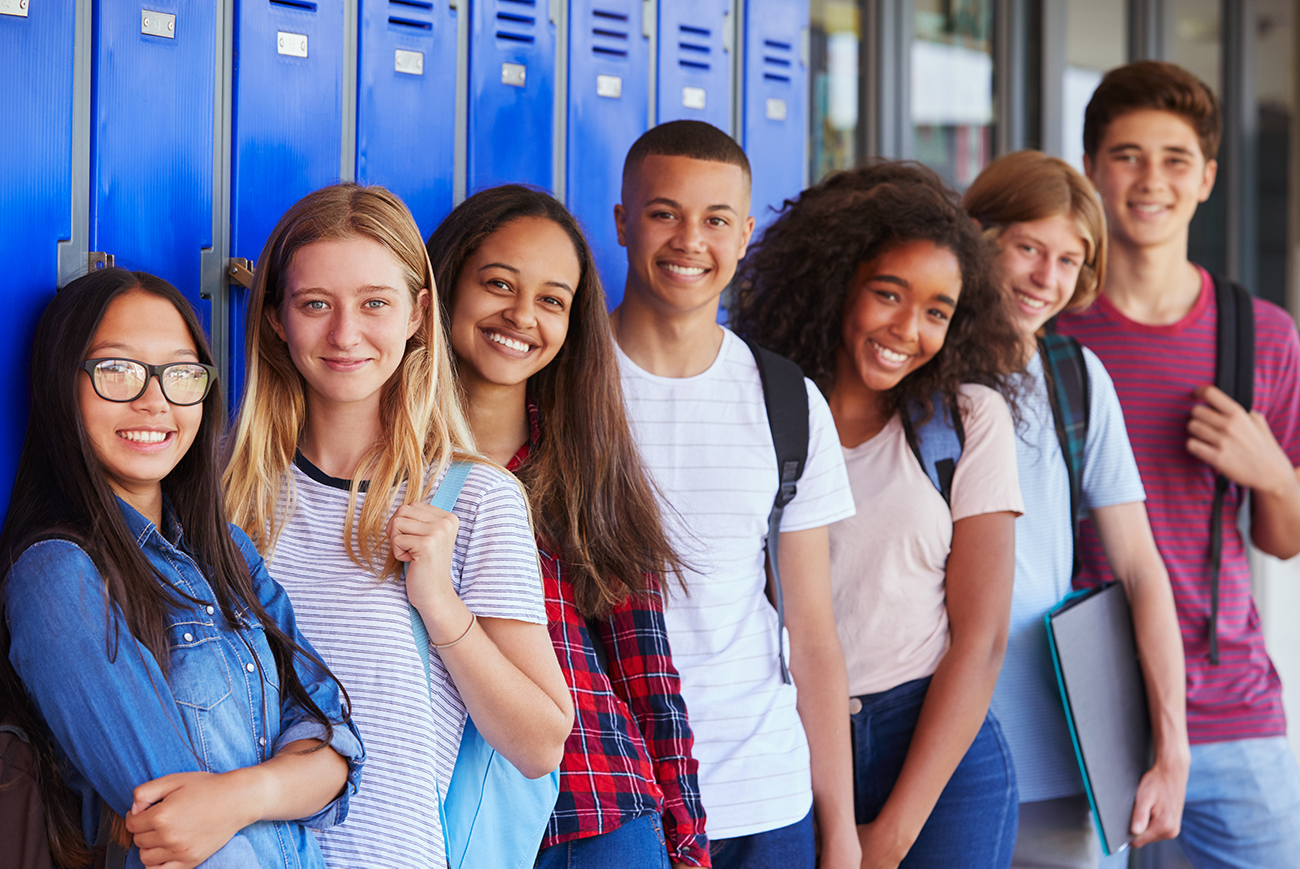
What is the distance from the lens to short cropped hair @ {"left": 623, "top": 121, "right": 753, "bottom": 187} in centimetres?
227

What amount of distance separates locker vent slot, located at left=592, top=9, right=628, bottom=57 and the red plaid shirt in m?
1.19

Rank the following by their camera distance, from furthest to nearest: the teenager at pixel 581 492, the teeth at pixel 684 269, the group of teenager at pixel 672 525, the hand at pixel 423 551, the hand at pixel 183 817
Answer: the teeth at pixel 684 269
the teenager at pixel 581 492
the hand at pixel 423 551
the group of teenager at pixel 672 525
the hand at pixel 183 817

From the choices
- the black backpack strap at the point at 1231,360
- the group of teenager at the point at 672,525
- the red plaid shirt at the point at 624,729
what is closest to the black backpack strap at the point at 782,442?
the group of teenager at the point at 672,525

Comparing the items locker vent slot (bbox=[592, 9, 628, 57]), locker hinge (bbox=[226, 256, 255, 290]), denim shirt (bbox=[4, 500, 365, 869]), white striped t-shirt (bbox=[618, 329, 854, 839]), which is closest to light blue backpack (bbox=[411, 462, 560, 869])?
denim shirt (bbox=[4, 500, 365, 869])

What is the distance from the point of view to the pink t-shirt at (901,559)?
A: 2.40m

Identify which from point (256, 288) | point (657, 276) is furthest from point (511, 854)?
point (657, 276)

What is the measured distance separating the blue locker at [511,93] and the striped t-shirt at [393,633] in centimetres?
99

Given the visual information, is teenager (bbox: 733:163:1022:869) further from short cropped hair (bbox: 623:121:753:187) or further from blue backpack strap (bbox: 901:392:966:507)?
short cropped hair (bbox: 623:121:753:187)

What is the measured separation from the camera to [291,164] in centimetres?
218

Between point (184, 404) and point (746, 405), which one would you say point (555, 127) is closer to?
point (746, 405)

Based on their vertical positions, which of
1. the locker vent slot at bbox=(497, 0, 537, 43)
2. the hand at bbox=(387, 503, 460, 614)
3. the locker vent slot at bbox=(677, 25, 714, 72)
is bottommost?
the hand at bbox=(387, 503, 460, 614)

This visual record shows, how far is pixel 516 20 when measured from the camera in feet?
8.42

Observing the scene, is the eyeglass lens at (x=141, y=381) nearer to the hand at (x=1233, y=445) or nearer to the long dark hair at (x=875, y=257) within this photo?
the long dark hair at (x=875, y=257)

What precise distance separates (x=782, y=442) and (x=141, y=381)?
1138mm
